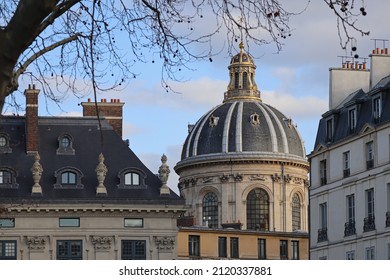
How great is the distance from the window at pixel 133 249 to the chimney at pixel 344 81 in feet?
46.1

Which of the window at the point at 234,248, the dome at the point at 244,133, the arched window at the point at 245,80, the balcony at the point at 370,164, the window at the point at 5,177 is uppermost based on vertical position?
the arched window at the point at 245,80

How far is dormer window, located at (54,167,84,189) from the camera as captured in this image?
8031 cm

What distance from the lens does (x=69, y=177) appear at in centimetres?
8081

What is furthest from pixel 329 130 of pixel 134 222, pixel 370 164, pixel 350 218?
pixel 134 222

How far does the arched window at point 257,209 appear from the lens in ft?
454

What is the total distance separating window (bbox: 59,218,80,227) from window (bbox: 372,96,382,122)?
20.5m

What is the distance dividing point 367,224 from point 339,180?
222 inches

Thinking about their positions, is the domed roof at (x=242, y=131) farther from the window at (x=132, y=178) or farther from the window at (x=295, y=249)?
the window at (x=132, y=178)

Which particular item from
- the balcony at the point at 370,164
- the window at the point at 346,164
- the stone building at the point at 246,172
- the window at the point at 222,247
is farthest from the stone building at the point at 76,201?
the stone building at the point at 246,172

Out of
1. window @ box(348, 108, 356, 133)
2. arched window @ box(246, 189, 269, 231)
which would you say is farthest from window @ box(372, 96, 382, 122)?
arched window @ box(246, 189, 269, 231)

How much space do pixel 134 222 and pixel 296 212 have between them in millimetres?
60203

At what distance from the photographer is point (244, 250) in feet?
344

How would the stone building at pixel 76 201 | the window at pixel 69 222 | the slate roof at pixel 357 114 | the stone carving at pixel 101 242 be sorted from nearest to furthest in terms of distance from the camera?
the slate roof at pixel 357 114
the stone building at pixel 76 201
the window at pixel 69 222
the stone carving at pixel 101 242
